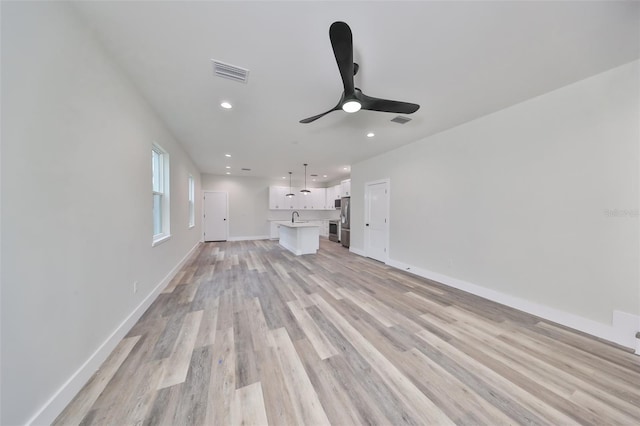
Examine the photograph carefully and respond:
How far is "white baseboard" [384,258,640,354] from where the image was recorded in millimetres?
1936

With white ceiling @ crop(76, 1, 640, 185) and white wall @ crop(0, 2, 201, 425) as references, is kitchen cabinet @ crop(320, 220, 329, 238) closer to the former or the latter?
white ceiling @ crop(76, 1, 640, 185)

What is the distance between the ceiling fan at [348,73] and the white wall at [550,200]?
1791mm

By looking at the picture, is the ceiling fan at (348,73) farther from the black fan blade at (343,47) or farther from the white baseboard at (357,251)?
the white baseboard at (357,251)

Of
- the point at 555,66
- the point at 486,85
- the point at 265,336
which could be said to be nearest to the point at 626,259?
the point at 555,66

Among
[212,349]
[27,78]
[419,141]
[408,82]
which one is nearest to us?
[27,78]

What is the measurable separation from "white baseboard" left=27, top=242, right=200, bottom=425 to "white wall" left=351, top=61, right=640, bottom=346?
14.3 ft

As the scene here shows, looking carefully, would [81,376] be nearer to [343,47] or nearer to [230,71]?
[230,71]

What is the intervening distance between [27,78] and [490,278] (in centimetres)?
473

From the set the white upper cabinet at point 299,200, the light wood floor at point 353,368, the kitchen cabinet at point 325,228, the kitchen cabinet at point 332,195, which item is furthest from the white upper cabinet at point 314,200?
the light wood floor at point 353,368

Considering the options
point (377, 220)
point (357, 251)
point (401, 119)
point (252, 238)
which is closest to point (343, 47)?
point (401, 119)

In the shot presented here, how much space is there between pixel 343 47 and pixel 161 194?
345 centimetres

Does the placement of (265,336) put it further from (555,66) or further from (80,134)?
(555,66)

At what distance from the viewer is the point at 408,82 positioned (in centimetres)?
221

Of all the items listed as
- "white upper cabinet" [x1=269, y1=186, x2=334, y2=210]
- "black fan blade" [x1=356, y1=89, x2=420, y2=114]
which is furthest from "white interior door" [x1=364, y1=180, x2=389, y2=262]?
"white upper cabinet" [x1=269, y1=186, x2=334, y2=210]
